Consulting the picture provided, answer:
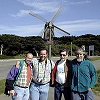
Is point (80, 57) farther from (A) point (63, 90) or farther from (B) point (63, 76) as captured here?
(A) point (63, 90)

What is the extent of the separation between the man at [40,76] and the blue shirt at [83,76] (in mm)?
620

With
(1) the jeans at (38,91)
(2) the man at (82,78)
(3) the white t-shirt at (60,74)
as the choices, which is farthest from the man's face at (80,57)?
(1) the jeans at (38,91)

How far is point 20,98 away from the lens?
24.6 feet

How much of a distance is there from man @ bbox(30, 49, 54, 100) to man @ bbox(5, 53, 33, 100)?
0.16 meters

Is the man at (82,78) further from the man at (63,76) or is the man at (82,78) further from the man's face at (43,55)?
the man's face at (43,55)

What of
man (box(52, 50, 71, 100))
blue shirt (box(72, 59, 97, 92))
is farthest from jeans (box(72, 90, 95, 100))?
man (box(52, 50, 71, 100))

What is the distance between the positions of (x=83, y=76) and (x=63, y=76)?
21.1 inches

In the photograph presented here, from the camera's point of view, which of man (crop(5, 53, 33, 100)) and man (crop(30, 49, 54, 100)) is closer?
man (crop(5, 53, 33, 100))

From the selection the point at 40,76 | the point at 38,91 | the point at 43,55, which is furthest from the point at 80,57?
the point at 38,91

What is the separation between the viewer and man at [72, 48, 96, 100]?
24.5ft

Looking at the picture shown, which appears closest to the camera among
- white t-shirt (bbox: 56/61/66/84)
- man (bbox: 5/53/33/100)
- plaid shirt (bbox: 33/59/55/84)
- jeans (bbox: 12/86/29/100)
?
man (bbox: 5/53/33/100)

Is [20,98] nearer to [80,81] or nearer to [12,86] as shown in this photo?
[12,86]

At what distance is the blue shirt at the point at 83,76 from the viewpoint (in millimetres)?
→ 7480

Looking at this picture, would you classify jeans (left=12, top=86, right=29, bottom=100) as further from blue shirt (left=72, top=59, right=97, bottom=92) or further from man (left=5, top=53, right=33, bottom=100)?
blue shirt (left=72, top=59, right=97, bottom=92)
